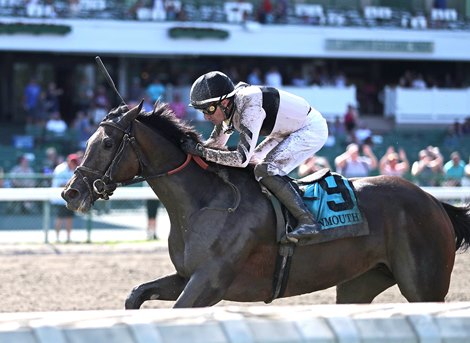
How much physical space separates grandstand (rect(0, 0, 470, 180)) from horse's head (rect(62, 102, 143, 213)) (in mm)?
14856

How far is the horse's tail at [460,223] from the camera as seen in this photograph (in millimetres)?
6543

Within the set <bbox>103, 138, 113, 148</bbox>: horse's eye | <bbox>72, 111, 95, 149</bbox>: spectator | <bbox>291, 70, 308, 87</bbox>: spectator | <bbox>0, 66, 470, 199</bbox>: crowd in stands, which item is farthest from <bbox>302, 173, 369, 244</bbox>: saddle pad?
<bbox>291, 70, 308, 87</bbox>: spectator

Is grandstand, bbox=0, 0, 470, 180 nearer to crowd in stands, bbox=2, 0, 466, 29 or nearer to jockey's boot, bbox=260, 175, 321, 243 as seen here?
crowd in stands, bbox=2, 0, 466, 29

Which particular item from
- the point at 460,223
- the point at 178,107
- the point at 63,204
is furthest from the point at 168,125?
the point at 178,107

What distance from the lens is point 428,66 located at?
2872cm

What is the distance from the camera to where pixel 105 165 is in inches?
230

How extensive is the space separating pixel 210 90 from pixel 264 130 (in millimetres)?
464

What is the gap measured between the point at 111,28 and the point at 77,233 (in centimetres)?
988

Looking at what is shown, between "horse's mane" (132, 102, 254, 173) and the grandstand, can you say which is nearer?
"horse's mane" (132, 102, 254, 173)

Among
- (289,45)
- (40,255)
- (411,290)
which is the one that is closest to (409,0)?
(289,45)

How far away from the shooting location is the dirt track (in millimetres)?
8672

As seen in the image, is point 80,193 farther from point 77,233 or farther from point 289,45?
point 289,45

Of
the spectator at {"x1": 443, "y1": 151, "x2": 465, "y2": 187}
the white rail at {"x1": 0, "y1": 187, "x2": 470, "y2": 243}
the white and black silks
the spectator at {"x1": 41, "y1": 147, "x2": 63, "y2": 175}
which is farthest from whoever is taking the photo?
the spectator at {"x1": 41, "y1": 147, "x2": 63, "y2": 175}

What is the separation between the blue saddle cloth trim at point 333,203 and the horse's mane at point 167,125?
2.69ft
